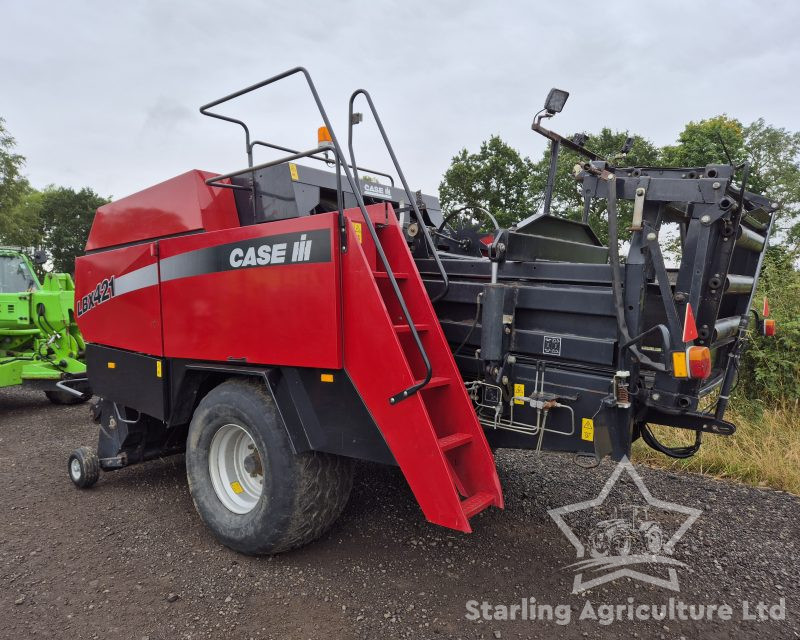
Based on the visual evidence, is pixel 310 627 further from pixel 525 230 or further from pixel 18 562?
pixel 525 230

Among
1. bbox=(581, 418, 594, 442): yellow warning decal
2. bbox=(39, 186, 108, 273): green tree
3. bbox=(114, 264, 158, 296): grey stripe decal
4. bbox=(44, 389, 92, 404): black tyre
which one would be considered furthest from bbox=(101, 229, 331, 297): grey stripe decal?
bbox=(39, 186, 108, 273): green tree

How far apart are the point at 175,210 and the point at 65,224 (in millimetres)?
40007

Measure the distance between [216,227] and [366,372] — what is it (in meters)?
1.56

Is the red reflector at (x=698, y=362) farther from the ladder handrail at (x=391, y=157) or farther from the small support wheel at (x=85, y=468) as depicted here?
the small support wheel at (x=85, y=468)

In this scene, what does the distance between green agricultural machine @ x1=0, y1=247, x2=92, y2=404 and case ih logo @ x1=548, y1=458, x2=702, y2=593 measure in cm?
594

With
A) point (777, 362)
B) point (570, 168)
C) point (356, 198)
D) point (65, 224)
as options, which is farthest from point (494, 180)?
point (65, 224)

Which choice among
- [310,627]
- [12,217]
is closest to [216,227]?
[310,627]

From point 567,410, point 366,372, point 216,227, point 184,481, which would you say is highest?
point 216,227

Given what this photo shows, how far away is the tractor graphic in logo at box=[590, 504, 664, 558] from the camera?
3.30 m

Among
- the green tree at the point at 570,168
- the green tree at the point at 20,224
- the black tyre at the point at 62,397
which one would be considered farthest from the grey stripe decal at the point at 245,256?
the green tree at the point at 20,224

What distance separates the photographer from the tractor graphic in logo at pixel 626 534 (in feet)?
10.8

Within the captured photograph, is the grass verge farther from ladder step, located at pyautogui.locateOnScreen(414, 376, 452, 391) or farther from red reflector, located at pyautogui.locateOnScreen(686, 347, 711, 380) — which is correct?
ladder step, located at pyautogui.locateOnScreen(414, 376, 452, 391)

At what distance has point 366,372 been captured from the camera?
2.65 meters

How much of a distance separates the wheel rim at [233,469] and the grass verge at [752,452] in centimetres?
338
